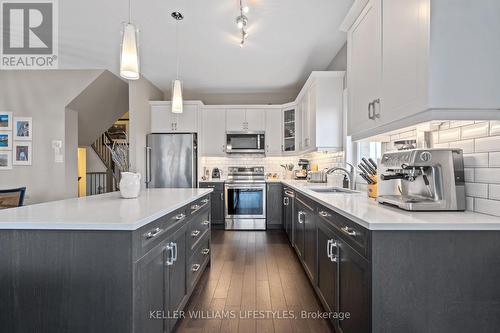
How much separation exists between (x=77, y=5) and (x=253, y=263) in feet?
11.1

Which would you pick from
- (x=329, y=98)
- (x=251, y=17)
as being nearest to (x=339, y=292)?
(x=329, y=98)

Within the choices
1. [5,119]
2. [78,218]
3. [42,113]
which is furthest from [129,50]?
[5,119]

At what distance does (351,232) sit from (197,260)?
4.77ft

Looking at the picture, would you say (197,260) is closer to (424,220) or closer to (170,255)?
(170,255)

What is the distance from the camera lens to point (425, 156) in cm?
135

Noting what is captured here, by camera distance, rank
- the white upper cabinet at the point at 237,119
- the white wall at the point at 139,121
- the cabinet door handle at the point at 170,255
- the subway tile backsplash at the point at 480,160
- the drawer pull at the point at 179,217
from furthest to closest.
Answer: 1. the white upper cabinet at the point at 237,119
2. the white wall at the point at 139,121
3. the drawer pull at the point at 179,217
4. the cabinet door handle at the point at 170,255
5. the subway tile backsplash at the point at 480,160

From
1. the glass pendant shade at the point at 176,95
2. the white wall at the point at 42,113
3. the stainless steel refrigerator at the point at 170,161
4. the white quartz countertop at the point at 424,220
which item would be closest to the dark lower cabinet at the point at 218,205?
the stainless steel refrigerator at the point at 170,161

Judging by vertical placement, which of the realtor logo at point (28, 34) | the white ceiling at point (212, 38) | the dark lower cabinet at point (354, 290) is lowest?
the dark lower cabinet at point (354, 290)

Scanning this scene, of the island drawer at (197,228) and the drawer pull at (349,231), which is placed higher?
the drawer pull at (349,231)

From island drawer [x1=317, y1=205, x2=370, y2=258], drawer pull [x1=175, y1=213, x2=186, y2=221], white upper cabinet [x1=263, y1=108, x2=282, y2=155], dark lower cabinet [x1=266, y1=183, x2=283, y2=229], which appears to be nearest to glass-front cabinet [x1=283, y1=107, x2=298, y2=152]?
white upper cabinet [x1=263, y1=108, x2=282, y2=155]

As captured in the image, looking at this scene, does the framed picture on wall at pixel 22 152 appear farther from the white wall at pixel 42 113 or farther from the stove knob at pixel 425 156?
the stove knob at pixel 425 156

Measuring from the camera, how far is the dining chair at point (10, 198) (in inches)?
106

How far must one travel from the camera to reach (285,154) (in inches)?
199

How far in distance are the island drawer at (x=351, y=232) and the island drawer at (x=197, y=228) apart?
1065 mm
